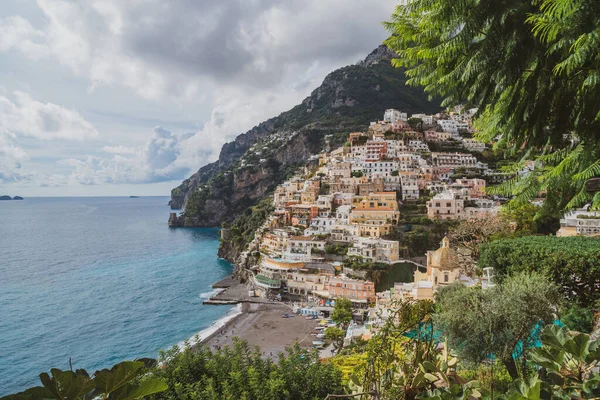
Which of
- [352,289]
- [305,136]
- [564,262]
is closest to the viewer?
[564,262]

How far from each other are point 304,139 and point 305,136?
3.02ft

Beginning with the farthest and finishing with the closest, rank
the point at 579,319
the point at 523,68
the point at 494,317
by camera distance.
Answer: the point at 579,319 < the point at 494,317 < the point at 523,68

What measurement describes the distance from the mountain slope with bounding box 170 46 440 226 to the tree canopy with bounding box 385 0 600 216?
7585 cm

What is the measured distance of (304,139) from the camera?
88.6 m

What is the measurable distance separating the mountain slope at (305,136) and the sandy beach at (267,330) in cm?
5417

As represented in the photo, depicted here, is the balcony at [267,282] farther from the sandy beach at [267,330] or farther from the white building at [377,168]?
the white building at [377,168]

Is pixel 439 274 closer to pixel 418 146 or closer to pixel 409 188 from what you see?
pixel 409 188

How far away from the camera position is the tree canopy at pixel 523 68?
7.79ft

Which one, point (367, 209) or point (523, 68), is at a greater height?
point (523, 68)

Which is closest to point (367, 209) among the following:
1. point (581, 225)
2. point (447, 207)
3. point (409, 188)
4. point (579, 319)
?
point (409, 188)

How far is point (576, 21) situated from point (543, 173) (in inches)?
69.3

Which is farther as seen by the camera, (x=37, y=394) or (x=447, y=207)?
(x=447, y=207)

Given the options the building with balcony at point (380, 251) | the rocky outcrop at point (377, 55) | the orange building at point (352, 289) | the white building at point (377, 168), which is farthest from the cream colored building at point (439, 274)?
the rocky outcrop at point (377, 55)

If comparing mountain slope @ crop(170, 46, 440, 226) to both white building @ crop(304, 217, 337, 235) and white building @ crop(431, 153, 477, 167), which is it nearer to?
white building @ crop(431, 153, 477, 167)
